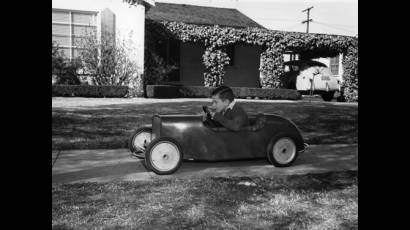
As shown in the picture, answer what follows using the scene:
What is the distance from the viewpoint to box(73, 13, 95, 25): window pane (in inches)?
595

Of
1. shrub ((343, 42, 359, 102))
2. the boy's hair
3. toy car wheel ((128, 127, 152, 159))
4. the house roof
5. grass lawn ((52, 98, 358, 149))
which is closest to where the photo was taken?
the boy's hair

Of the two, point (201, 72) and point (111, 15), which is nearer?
point (111, 15)

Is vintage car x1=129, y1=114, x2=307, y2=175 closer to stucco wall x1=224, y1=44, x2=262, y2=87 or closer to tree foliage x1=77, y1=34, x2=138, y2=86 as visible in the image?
tree foliage x1=77, y1=34, x2=138, y2=86

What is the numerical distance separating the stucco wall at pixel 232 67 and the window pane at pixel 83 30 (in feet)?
21.4

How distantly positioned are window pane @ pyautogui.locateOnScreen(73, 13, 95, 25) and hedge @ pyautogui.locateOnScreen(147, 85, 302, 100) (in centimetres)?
349

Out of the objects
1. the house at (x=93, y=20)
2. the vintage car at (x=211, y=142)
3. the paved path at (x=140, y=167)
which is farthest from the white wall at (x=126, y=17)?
the vintage car at (x=211, y=142)

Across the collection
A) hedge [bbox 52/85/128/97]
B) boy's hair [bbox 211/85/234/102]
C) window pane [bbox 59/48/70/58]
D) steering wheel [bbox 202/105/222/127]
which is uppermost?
window pane [bbox 59/48/70/58]

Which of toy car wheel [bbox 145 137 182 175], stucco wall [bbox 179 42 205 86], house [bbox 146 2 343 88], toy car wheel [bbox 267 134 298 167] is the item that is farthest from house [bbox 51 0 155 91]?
toy car wheel [bbox 267 134 298 167]

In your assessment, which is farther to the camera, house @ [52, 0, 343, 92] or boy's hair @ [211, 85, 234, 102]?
house @ [52, 0, 343, 92]

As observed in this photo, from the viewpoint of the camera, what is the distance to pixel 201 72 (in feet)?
70.5

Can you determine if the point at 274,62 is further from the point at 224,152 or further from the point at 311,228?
the point at 311,228
